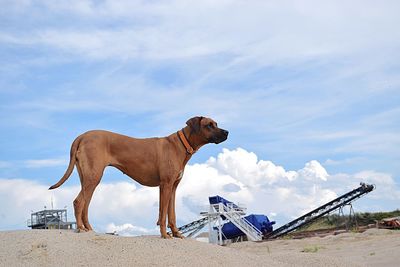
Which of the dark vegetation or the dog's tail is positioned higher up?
the dog's tail

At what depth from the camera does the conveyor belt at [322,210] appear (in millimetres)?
36188

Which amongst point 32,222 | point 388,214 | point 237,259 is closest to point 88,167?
point 237,259

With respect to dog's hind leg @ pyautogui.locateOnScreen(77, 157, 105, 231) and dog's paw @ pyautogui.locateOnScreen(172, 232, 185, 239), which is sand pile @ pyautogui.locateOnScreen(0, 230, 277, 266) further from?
dog's hind leg @ pyautogui.locateOnScreen(77, 157, 105, 231)

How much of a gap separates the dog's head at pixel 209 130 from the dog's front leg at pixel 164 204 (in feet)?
3.52

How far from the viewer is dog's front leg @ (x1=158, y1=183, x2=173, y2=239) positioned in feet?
32.7

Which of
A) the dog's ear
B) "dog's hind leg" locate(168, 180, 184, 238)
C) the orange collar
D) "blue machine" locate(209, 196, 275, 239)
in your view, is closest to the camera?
the dog's ear

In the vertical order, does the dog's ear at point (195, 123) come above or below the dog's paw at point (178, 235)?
above

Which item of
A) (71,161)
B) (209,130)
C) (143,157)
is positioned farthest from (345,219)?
(71,161)

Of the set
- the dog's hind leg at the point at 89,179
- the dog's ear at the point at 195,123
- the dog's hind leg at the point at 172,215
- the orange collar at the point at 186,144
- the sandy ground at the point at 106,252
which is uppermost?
the dog's ear at the point at 195,123

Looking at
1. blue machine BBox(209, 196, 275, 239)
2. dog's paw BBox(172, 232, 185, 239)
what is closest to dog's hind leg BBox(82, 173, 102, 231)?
dog's paw BBox(172, 232, 185, 239)

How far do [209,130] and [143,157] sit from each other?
4.12 ft

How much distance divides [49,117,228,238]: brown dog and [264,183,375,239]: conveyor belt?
85.9 feet

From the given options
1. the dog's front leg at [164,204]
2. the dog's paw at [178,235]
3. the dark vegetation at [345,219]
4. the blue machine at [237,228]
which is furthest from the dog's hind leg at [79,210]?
the dark vegetation at [345,219]

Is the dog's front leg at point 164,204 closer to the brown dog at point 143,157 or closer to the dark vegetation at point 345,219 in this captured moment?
the brown dog at point 143,157
